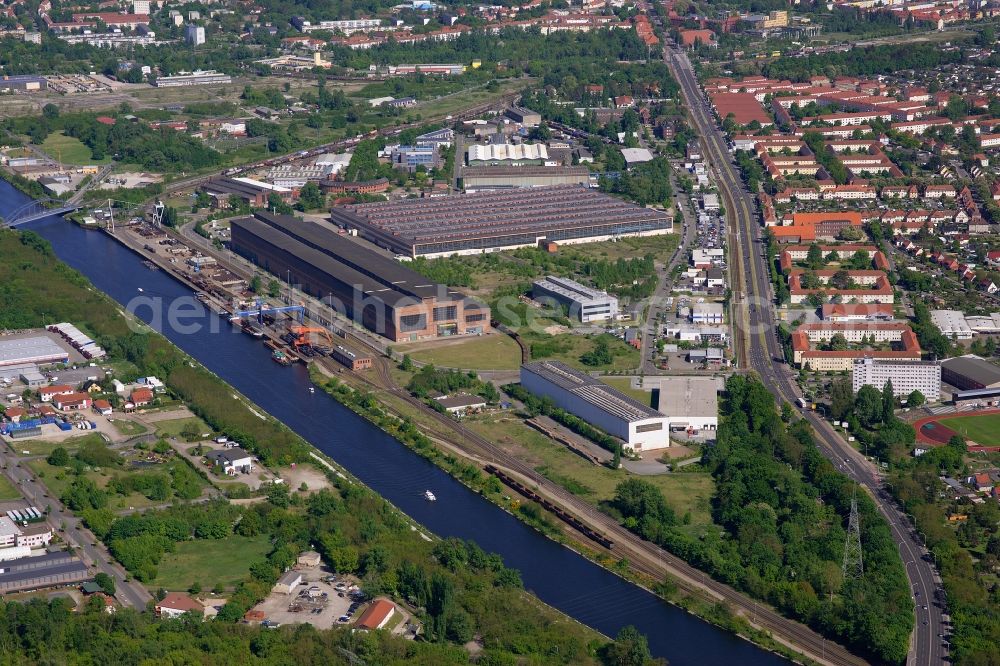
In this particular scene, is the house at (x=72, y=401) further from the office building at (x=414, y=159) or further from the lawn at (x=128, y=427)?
the office building at (x=414, y=159)

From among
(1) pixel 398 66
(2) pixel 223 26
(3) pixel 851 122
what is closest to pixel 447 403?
(3) pixel 851 122

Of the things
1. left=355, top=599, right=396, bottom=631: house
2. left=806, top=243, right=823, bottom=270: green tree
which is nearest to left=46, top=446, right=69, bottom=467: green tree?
left=355, top=599, right=396, bottom=631: house

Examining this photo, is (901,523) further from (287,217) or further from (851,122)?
(851,122)

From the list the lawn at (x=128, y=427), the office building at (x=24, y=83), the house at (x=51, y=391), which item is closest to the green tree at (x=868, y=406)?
the lawn at (x=128, y=427)

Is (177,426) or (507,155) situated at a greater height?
(507,155)

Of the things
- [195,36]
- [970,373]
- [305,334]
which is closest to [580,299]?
[305,334]

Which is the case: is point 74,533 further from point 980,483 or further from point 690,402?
point 980,483
